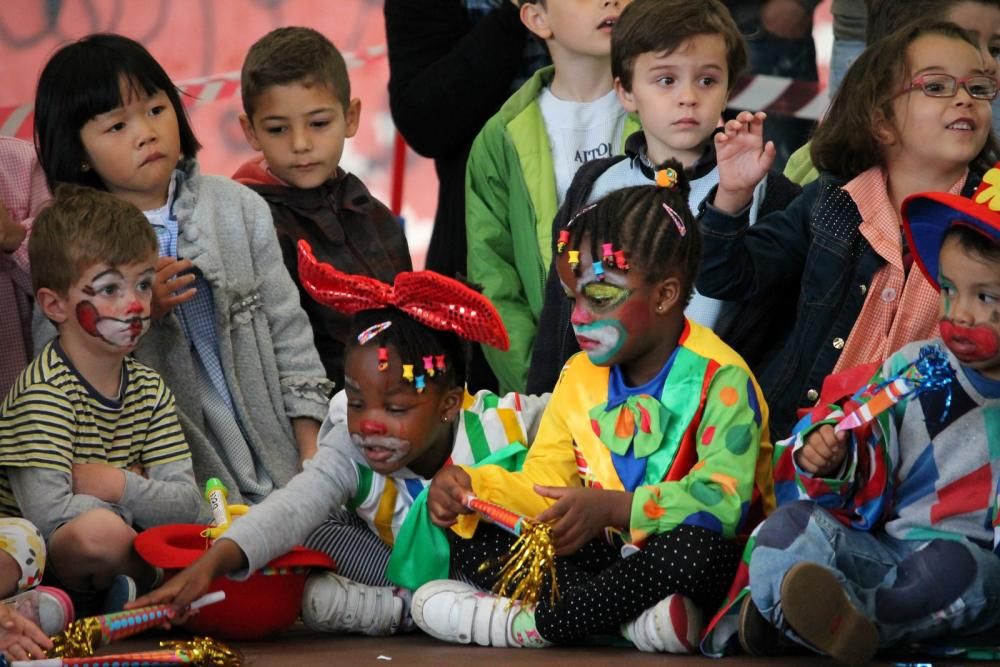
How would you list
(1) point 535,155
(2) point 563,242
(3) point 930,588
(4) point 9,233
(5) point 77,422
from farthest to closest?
(1) point 535,155 → (4) point 9,233 → (5) point 77,422 → (2) point 563,242 → (3) point 930,588

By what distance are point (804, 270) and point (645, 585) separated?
2.98ft

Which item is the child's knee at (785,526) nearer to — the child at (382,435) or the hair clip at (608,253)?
the hair clip at (608,253)

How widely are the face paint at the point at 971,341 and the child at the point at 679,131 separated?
838 mm

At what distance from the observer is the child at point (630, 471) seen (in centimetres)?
282

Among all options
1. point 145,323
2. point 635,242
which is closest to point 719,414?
point 635,242

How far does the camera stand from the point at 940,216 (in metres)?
2.82

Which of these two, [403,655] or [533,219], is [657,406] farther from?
[533,219]

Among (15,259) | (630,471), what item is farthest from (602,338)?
(15,259)

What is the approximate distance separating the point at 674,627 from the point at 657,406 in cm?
44

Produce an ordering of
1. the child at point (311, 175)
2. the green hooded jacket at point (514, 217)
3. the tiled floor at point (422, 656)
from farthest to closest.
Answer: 1. the child at point (311, 175)
2. the green hooded jacket at point (514, 217)
3. the tiled floor at point (422, 656)

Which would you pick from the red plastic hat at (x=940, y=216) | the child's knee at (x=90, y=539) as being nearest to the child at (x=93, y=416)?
the child's knee at (x=90, y=539)

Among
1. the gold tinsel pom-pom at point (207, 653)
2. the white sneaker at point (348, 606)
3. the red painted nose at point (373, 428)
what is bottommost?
the white sneaker at point (348, 606)

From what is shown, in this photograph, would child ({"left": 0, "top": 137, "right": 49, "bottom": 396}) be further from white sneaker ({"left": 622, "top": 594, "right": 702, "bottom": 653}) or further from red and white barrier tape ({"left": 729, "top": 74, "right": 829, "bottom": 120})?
red and white barrier tape ({"left": 729, "top": 74, "right": 829, "bottom": 120})

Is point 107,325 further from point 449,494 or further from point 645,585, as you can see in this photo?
point 645,585
